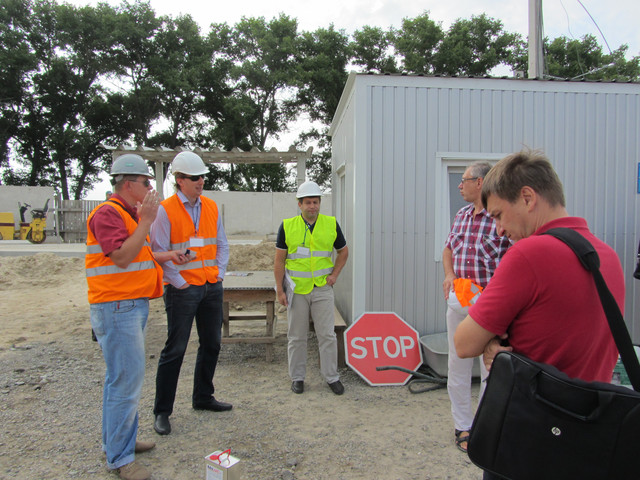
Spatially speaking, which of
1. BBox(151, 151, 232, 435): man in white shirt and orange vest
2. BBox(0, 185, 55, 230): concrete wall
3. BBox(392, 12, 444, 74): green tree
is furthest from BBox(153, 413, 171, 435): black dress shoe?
BBox(392, 12, 444, 74): green tree

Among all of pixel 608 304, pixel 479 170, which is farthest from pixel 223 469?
pixel 479 170

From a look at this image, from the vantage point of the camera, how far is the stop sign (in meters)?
4.54

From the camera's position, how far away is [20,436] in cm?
338

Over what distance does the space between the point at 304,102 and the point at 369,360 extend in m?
25.4

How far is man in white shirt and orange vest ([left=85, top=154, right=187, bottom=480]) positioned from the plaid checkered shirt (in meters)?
2.09

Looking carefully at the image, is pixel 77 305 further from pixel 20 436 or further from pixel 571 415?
pixel 571 415

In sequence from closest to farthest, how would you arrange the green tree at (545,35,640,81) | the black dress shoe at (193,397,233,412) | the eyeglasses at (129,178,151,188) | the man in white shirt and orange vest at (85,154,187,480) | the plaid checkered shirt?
the man in white shirt and orange vest at (85,154,187,480)
the eyeglasses at (129,178,151,188)
the plaid checkered shirt
the black dress shoe at (193,397,233,412)
the green tree at (545,35,640,81)

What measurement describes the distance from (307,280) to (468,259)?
5.61 feet

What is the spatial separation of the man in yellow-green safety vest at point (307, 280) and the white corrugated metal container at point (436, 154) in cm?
59

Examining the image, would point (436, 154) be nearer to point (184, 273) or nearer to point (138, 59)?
point (184, 273)

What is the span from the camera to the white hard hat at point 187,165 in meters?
3.38

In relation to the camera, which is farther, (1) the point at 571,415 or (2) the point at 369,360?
(2) the point at 369,360

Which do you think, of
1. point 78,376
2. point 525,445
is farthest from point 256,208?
point 525,445

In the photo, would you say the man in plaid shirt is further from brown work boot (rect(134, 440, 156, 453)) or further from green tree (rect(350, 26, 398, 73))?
green tree (rect(350, 26, 398, 73))
